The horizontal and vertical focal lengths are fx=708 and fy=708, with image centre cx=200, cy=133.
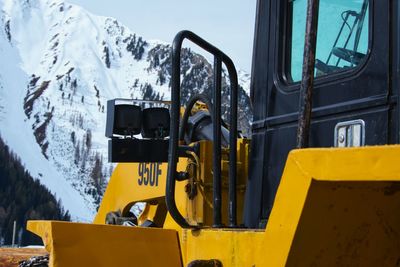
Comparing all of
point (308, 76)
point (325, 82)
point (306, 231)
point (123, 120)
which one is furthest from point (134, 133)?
point (306, 231)

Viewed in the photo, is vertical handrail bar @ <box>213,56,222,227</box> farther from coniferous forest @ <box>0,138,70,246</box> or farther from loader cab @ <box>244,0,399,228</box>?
coniferous forest @ <box>0,138,70,246</box>

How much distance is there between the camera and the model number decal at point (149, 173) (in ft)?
16.8

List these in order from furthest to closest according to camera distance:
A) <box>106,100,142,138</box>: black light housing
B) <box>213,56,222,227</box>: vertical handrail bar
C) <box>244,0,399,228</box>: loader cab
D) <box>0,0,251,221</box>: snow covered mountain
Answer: <box>0,0,251,221</box>: snow covered mountain < <box>106,100,142,138</box>: black light housing < <box>213,56,222,227</box>: vertical handrail bar < <box>244,0,399,228</box>: loader cab

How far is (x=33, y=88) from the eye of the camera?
299 ft

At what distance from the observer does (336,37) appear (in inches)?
110

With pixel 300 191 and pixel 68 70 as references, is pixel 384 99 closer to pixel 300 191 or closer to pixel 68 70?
pixel 300 191

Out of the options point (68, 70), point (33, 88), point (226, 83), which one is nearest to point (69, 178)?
point (33, 88)

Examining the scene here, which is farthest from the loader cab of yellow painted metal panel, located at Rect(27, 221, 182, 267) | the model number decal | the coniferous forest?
the coniferous forest

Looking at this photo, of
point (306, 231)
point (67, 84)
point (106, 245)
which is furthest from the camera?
point (67, 84)

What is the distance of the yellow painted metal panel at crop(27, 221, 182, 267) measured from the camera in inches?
127

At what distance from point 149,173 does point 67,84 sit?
95988 mm

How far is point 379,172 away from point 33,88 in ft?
302

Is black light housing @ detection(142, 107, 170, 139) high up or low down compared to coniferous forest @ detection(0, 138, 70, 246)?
up

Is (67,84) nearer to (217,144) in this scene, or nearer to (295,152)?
(217,144)
